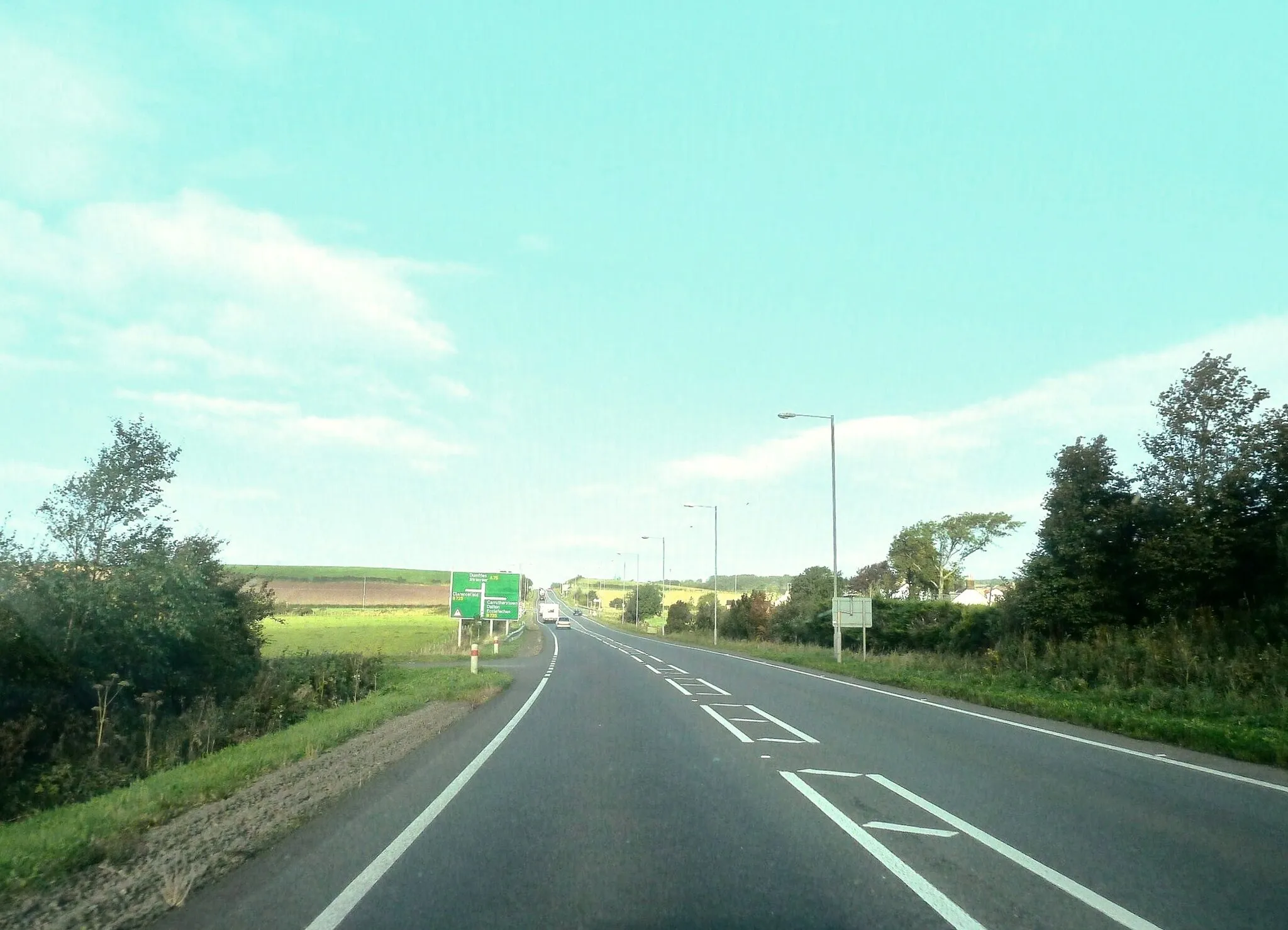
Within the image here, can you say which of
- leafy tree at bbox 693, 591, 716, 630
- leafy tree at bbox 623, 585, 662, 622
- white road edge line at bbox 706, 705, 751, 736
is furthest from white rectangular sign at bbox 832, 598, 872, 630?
leafy tree at bbox 623, 585, 662, 622

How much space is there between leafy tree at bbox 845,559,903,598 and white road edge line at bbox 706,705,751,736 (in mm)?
74424

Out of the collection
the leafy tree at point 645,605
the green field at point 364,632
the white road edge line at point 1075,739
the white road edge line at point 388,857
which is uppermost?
the leafy tree at point 645,605

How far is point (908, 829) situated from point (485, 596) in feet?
149

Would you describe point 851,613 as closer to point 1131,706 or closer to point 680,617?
point 1131,706

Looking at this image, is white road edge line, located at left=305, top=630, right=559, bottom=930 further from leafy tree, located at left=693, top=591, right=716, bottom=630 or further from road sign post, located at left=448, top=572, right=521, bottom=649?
leafy tree, located at left=693, top=591, right=716, bottom=630

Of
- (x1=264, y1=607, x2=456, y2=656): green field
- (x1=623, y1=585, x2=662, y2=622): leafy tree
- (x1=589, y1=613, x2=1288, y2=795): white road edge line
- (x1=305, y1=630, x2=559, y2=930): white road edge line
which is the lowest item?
(x1=264, y1=607, x2=456, y2=656): green field

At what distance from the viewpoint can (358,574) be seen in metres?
146

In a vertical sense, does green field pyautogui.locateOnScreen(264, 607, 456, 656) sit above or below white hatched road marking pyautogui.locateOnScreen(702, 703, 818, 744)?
below

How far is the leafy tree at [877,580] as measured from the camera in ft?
306

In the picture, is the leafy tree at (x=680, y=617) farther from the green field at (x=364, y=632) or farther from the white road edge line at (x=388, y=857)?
the white road edge line at (x=388, y=857)

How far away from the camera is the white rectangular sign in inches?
1526

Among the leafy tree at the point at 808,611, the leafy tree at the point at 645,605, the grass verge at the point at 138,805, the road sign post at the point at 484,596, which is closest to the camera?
the grass verge at the point at 138,805

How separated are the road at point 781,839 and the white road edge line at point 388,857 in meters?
0.02

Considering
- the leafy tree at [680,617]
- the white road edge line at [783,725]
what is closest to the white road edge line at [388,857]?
the white road edge line at [783,725]
